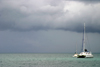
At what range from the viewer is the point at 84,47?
116m

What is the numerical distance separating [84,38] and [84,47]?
652 cm

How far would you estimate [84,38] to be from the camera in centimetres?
11925

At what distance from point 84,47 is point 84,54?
171 inches

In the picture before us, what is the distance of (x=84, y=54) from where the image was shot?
116 m

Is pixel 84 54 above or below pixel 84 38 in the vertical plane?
below

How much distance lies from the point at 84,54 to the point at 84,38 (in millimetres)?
10205
